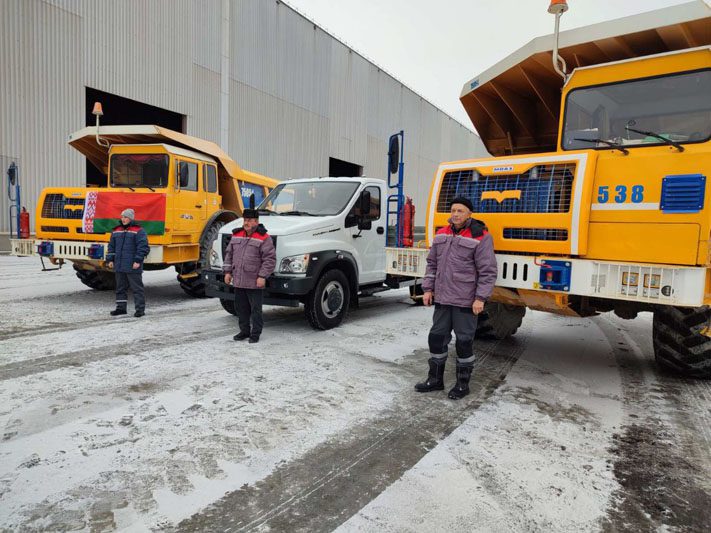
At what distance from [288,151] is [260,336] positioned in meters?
20.3

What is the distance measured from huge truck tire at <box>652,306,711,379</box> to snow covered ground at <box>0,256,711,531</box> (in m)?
0.21

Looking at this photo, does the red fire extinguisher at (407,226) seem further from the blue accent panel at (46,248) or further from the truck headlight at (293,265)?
the blue accent panel at (46,248)

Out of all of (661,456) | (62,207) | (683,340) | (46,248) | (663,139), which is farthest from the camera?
(62,207)

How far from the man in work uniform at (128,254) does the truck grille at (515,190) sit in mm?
4827

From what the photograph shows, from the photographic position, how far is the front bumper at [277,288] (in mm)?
6504

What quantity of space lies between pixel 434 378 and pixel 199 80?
19.7 m

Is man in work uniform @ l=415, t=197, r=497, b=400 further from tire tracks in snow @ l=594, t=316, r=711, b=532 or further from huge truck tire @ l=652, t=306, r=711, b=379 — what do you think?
huge truck tire @ l=652, t=306, r=711, b=379

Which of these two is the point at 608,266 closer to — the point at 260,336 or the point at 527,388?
the point at 527,388

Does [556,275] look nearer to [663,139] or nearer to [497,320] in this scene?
[663,139]

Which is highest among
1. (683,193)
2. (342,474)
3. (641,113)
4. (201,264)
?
(641,113)

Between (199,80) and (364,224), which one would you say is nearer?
(364,224)

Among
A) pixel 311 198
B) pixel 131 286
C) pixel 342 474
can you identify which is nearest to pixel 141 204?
pixel 131 286

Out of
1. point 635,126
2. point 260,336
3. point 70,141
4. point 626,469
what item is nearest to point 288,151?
point 70,141

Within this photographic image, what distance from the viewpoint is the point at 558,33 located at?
15.5ft
